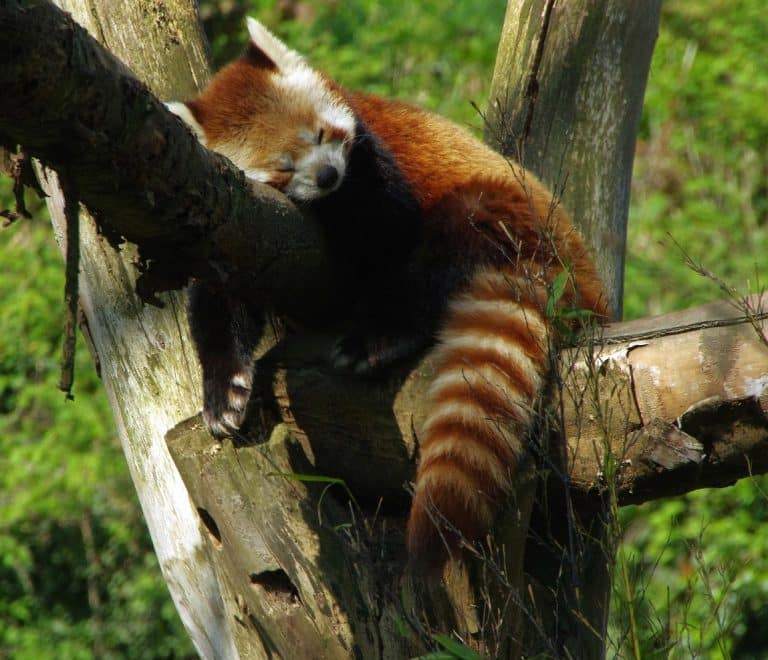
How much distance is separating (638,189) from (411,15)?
2248 millimetres

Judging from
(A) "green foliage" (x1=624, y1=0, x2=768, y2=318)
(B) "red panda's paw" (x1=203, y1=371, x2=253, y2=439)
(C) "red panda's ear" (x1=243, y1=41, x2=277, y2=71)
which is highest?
(C) "red panda's ear" (x1=243, y1=41, x2=277, y2=71)

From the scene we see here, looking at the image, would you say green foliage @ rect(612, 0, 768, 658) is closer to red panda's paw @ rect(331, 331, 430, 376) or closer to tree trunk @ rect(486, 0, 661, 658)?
tree trunk @ rect(486, 0, 661, 658)

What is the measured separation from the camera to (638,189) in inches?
289

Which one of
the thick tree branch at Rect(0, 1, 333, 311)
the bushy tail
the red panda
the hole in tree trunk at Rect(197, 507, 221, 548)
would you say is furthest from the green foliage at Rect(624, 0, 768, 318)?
the thick tree branch at Rect(0, 1, 333, 311)

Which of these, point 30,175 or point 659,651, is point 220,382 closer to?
point 30,175

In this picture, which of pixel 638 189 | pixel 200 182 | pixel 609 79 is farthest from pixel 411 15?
pixel 200 182

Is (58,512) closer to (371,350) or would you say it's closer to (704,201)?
(371,350)

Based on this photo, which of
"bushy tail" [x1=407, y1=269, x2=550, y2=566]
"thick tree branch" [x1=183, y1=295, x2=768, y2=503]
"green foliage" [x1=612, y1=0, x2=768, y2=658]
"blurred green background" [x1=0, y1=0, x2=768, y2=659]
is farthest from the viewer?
"blurred green background" [x1=0, y1=0, x2=768, y2=659]

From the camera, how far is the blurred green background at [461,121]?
5.34m

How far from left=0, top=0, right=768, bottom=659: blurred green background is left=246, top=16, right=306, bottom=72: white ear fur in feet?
7.35

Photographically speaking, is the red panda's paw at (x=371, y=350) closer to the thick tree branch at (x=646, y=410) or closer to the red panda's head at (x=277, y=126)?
the thick tree branch at (x=646, y=410)

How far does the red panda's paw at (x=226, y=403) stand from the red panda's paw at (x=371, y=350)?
265 millimetres

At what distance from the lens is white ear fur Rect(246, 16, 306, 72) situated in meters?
3.33

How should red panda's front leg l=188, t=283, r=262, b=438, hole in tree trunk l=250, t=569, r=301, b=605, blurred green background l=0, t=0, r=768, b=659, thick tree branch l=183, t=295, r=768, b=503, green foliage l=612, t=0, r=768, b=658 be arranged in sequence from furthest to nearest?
blurred green background l=0, t=0, r=768, b=659
green foliage l=612, t=0, r=768, b=658
red panda's front leg l=188, t=283, r=262, b=438
hole in tree trunk l=250, t=569, r=301, b=605
thick tree branch l=183, t=295, r=768, b=503
